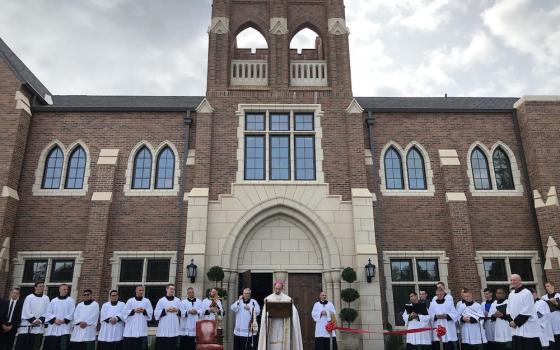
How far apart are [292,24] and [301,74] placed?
80.9 inches

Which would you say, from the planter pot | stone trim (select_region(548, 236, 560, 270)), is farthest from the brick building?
the planter pot

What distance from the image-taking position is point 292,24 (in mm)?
15992

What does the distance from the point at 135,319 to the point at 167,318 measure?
0.73 metres

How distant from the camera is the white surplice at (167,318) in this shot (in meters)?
10.3

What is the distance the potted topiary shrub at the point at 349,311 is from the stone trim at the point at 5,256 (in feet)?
33.9

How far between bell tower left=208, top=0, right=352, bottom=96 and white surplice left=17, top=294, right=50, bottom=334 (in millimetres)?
8231

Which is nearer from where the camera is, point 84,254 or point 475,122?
point 84,254

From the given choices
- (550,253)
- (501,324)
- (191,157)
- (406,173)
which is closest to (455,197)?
(406,173)

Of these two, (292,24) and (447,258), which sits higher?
(292,24)

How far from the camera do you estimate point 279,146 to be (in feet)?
48.4

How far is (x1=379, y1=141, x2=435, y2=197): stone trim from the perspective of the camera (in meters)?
14.7

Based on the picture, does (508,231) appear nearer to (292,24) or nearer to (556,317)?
(556,317)

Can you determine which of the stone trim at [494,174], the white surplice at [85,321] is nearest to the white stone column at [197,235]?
the white surplice at [85,321]

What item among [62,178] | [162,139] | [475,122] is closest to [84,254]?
[62,178]
